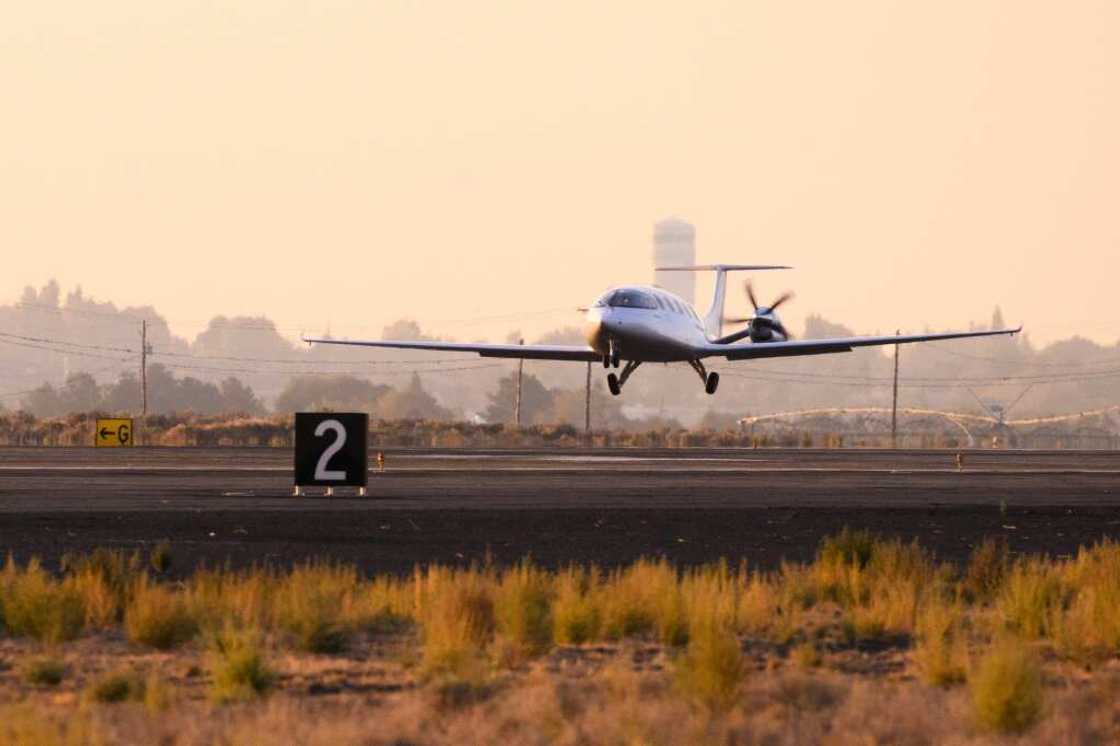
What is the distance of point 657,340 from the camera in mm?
61656

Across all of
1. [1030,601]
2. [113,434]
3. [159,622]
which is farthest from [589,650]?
[113,434]

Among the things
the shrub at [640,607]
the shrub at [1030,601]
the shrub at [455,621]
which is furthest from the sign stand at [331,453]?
the shrub at [1030,601]

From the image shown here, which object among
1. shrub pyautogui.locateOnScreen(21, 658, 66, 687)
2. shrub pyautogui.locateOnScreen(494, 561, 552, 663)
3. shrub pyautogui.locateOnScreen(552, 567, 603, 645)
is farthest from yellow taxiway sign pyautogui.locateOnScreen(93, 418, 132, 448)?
shrub pyautogui.locateOnScreen(21, 658, 66, 687)

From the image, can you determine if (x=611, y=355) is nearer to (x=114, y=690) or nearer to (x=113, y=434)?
(x=113, y=434)

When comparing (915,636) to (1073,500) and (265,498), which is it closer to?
(265,498)

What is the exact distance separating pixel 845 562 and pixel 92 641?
12.4m

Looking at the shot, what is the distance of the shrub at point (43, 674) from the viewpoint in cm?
1658

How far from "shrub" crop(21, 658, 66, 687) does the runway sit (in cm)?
996

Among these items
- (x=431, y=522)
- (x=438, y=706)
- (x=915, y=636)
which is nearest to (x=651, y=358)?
(x=431, y=522)

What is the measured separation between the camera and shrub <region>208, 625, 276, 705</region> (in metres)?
15.8

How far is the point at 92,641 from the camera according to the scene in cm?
1925

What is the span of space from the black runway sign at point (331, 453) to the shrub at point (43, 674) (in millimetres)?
22738

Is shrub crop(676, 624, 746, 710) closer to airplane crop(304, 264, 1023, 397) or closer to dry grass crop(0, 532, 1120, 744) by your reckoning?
dry grass crop(0, 532, 1120, 744)

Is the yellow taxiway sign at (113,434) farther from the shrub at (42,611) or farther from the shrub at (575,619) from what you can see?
the shrub at (575,619)
